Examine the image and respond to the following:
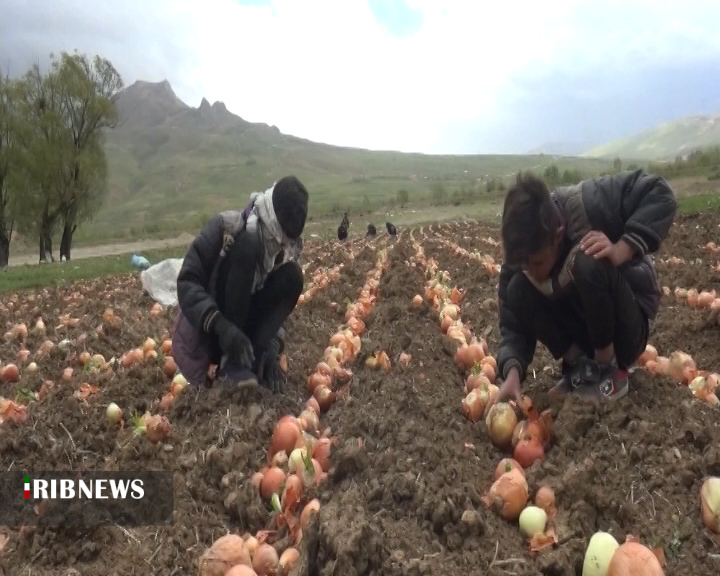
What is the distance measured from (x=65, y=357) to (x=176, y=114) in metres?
198

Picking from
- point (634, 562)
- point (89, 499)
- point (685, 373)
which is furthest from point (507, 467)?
point (89, 499)

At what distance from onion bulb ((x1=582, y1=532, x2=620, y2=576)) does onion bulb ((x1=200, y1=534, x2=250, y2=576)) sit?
3.23ft

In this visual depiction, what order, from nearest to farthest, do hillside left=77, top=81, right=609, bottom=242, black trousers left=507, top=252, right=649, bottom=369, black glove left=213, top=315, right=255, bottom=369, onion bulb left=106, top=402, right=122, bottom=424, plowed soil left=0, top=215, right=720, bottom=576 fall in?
1. plowed soil left=0, top=215, right=720, bottom=576
2. black trousers left=507, top=252, right=649, bottom=369
3. black glove left=213, top=315, right=255, bottom=369
4. onion bulb left=106, top=402, right=122, bottom=424
5. hillside left=77, top=81, right=609, bottom=242

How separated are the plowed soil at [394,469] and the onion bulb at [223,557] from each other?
0.16 meters

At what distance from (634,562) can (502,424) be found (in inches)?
40.0

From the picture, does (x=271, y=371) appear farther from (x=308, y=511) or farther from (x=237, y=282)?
(x=308, y=511)

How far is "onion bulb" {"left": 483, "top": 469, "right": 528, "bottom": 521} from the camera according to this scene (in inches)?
83.1

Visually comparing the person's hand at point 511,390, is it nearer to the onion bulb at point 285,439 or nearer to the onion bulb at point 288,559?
the onion bulb at point 285,439

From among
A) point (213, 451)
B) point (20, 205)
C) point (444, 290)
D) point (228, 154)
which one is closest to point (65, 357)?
point (213, 451)

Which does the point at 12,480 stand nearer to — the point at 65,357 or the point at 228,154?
the point at 65,357

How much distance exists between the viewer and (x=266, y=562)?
192cm

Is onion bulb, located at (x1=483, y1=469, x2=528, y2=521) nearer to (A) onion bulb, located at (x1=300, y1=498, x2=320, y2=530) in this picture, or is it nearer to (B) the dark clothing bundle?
(A) onion bulb, located at (x1=300, y1=498, x2=320, y2=530)

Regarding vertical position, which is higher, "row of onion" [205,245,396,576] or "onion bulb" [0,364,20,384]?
"row of onion" [205,245,396,576]

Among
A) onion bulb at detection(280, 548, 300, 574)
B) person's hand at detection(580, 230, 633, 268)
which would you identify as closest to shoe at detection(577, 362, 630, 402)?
person's hand at detection(580, 230, 633, 268)
